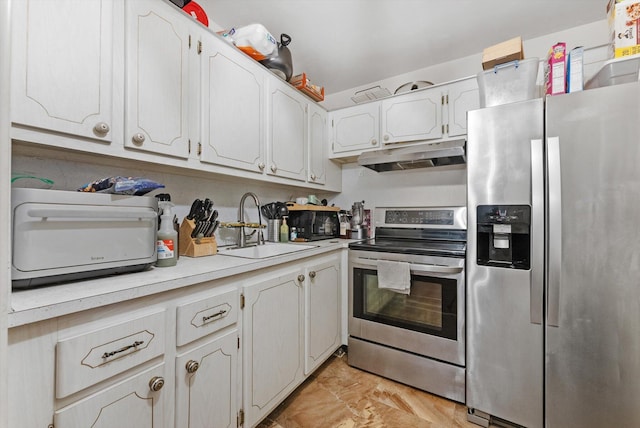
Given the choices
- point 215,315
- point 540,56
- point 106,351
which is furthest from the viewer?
point 540,56

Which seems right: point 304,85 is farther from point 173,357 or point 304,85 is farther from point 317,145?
point 173,357

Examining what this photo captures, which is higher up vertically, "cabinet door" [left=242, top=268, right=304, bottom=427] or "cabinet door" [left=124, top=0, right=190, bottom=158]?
"cabinet door" [left=124, top=0, right=190, bottom=158]

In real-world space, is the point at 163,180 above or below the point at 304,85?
below

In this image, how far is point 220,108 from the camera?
1.49 m

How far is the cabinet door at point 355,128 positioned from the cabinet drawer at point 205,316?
5.46ft

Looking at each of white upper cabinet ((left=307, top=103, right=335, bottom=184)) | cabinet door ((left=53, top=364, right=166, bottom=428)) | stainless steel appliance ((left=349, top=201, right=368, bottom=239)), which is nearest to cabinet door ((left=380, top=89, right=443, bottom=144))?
white upper cabinet ((left=307, top=103, right=335, bottom=184))

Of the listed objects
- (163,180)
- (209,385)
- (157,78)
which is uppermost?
(157,78)

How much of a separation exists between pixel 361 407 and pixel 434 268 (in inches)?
36.3

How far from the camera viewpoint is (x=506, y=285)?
138cm

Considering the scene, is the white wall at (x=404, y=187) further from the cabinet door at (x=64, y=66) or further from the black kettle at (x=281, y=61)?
the cabinet door at (x=64, y=66)

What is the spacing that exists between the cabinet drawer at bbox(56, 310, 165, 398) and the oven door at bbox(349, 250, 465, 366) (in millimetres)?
1341

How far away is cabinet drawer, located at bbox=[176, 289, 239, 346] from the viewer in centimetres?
96

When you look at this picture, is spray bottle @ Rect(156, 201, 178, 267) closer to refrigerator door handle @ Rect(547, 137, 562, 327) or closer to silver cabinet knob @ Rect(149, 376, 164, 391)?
silver cabinet knob @ Rect(149, 376, 164, 391)

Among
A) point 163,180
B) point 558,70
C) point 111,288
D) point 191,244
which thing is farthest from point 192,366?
point 558,70
